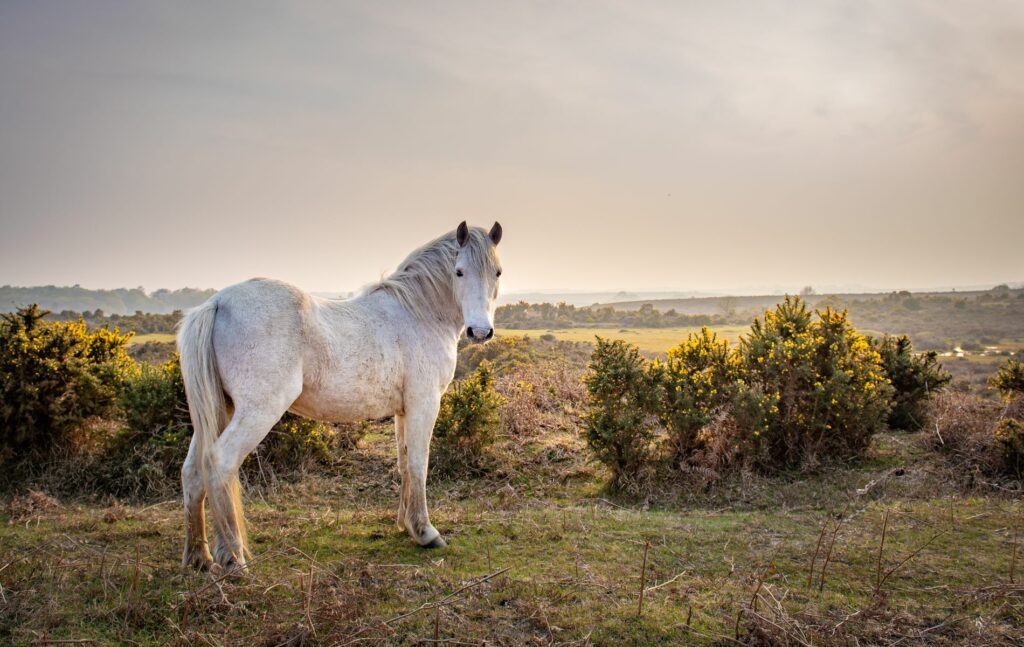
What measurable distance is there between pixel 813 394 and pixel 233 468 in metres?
6.29

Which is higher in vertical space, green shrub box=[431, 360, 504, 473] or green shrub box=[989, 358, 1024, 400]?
green shrub box=[989, 358, 1024, 400]

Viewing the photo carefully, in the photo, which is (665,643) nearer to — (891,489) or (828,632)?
(828,632)

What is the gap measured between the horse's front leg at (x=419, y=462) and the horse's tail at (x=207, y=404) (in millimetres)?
1300

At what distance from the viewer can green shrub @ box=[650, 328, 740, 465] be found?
664 centimetres

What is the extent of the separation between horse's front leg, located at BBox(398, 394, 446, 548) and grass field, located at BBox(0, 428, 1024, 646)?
6.5 inches

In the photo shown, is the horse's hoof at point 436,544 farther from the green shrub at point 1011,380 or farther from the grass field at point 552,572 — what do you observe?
the green shrub at point 1011,380

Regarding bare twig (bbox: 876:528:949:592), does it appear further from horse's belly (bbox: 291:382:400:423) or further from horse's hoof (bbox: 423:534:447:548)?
horse's belly (bbox: 291:382:400:423)

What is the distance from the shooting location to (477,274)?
452 cm

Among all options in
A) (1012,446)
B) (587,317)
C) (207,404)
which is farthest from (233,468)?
(587,317)

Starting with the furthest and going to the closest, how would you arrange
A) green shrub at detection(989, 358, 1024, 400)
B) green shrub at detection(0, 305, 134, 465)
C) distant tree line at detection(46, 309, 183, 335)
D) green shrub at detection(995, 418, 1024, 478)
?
distant tree line at detection(46, 309, 183, 335) → green shrub at detection(989, 358, 1024, 400) → green shrub at detection(0, 305, 134, 465) → green shrub at detection(995, 418, 1024, 478)

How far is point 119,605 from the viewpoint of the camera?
3117 mm

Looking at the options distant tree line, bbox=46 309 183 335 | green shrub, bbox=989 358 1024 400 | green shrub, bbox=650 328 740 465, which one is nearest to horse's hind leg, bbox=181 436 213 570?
green shrub, bbox=650 328 740 465

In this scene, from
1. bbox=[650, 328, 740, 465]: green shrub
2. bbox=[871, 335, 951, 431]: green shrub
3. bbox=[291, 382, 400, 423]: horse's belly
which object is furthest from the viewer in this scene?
bbox=[871, 335, 951, 431]: green shrub

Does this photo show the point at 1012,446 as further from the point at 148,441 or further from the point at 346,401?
the point at 148,441
